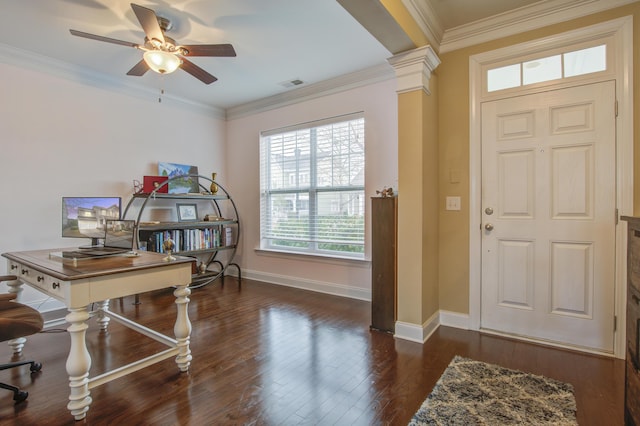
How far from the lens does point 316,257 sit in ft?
13.8

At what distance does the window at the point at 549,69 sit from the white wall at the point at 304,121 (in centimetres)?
108

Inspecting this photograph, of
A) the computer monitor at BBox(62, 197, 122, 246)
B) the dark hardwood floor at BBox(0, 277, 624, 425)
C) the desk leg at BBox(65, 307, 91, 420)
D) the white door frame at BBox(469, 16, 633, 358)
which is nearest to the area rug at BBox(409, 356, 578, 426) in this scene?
the dark hardwood floor at BBox(0, 277, 624, 425)

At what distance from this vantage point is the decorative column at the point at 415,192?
2602 mm

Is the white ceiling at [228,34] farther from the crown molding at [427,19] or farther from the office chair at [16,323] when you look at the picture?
the office chair at [16,323]

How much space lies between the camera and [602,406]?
1.77 m

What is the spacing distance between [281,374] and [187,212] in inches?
124

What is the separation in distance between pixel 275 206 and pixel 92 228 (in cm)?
255

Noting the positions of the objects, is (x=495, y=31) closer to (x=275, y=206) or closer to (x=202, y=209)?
(x=275, y=206)

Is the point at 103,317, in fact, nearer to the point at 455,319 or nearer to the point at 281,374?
the point at 281,374

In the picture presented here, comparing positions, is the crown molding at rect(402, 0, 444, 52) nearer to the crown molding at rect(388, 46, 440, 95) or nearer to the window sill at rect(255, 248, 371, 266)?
the crown molding at rect(388, 46, 440, 95)

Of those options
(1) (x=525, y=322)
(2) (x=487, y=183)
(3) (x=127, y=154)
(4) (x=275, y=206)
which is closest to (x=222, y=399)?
(1) (x=525, y=322)

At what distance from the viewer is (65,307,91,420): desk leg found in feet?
5.43

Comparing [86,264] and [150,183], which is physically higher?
[150,183]

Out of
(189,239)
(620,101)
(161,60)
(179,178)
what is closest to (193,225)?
(189,239)
